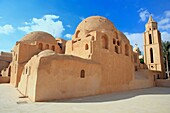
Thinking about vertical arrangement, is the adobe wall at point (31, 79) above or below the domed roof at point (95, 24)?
below

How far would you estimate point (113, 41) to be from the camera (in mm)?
16188

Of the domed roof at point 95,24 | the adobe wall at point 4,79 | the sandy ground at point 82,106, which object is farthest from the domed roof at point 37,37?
the sandy ground at point 82,106

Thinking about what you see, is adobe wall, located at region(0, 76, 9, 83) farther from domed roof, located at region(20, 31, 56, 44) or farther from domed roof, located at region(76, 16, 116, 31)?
domed roof, located at region(76, 16, 116, 31)

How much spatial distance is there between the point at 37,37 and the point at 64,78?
632 inches

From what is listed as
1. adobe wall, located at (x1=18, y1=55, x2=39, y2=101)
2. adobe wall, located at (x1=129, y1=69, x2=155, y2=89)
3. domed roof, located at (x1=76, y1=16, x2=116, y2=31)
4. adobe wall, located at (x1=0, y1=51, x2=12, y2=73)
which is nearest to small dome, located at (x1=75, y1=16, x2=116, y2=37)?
domed roof, located at (x1=76, y1=16, x2=116, y2=31)

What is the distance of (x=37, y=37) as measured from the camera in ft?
75.4

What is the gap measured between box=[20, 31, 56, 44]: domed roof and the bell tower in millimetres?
22487

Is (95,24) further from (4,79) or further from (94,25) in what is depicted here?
(4,79)

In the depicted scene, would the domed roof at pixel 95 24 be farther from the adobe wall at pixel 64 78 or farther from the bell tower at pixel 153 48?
the bell tower at pixel 153 48

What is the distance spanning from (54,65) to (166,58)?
102 feet

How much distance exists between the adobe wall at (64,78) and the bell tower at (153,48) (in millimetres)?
22535

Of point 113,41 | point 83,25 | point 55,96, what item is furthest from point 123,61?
point 55,96

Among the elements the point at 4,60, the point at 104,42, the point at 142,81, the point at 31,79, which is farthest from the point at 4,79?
the point at 142,81

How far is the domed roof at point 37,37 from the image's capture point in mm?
22511
